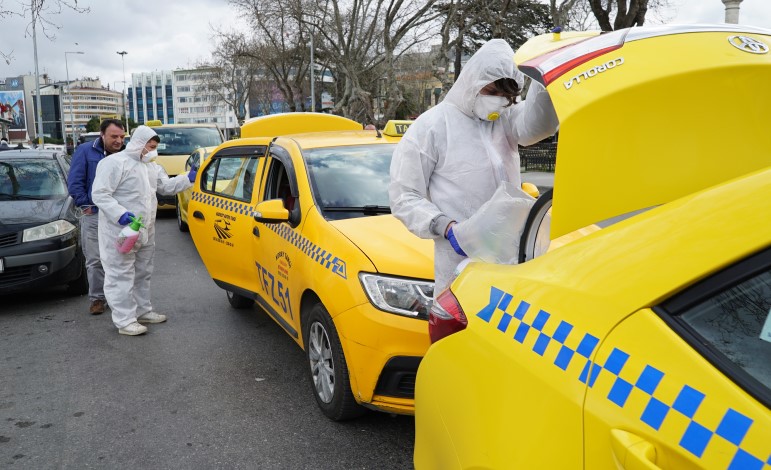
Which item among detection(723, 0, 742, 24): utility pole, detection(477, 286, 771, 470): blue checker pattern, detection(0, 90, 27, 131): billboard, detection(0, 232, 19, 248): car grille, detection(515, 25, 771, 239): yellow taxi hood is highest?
detection(0, 90, 27, 131): billboard

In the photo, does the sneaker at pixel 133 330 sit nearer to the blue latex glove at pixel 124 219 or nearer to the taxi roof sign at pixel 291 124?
the blue latex glove at pixel 124 219

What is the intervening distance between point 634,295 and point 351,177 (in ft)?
10.2

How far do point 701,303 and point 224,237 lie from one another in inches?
174

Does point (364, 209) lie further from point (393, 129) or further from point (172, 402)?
point (172, 402)

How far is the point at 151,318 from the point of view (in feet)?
18.4

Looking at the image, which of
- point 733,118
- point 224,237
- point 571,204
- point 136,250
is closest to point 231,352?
point 224,237

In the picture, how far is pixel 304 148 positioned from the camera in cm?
439

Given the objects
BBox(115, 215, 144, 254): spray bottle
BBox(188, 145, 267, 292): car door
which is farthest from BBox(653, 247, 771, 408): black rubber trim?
BBox(115, 215, 144, 254): spray bottle

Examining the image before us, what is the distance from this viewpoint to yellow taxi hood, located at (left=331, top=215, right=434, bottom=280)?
3166 mm

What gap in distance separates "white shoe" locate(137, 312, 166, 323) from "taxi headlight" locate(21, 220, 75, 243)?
1.32 m

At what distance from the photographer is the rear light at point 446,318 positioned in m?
1.84

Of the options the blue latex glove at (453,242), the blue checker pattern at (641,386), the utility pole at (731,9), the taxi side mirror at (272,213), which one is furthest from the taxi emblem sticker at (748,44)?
the utility pole at (731,9)

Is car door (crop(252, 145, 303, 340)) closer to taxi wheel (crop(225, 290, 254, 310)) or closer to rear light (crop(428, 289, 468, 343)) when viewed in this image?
taxi wheel (crop(225, 290, 254, 310))

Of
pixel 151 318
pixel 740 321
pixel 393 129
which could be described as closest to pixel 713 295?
pixel 740 321
